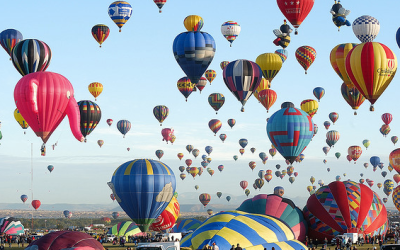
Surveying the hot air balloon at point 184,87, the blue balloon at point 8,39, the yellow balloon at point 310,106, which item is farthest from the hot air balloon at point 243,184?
the blue balloon at point 8,39

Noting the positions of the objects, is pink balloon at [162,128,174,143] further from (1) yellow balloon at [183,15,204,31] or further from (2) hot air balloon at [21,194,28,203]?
(2) hot air balloon at [21,194,28,203]

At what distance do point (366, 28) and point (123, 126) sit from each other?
31428 mm

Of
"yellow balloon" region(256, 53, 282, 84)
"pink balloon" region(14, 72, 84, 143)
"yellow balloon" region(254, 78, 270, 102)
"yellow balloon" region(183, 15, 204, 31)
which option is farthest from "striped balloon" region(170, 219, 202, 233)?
"yellow balloon" region(254, 78, 270, 102)

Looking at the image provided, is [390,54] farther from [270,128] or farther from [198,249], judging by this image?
[198,249]

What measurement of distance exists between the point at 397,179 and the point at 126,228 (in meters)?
47.1

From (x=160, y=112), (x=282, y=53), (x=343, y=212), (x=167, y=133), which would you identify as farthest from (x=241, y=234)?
(x=167, y=133)

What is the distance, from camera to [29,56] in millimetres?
42188

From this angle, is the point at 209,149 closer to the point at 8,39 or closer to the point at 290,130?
the point at 8,39

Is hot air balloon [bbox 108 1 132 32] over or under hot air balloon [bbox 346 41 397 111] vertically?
over

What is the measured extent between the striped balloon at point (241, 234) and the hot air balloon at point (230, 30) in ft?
88.0

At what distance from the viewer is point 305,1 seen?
42531 millimetres

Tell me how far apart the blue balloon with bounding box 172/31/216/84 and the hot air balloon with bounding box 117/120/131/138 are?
23.2 meters

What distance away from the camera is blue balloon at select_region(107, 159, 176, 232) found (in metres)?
36.7

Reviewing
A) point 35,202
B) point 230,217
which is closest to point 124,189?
point 230,217
